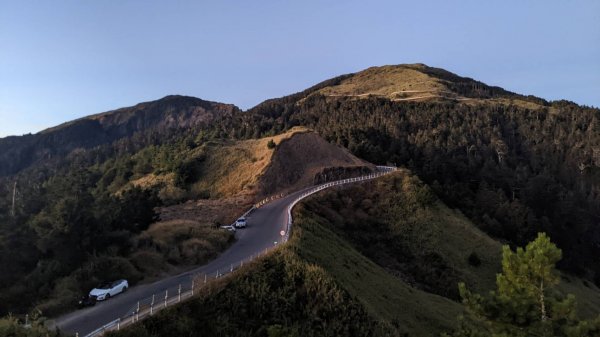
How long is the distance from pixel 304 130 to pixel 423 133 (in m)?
47.6

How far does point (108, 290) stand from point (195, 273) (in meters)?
4.76

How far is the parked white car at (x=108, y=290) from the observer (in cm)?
2023

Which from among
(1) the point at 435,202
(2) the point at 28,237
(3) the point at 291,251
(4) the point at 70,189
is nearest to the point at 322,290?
(3) the point at 291,251

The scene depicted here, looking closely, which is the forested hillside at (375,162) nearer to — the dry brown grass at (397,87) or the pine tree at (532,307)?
the dry brown grass at (397,87)

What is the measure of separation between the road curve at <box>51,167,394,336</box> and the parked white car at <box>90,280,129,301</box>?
0.30 m

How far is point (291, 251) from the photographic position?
2327 cm

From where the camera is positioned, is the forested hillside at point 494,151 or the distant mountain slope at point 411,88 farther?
the distant mountain slope at point 411,88

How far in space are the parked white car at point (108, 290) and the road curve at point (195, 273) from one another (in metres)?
0.30

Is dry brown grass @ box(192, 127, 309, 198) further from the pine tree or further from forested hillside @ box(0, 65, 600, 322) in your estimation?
the pine tree

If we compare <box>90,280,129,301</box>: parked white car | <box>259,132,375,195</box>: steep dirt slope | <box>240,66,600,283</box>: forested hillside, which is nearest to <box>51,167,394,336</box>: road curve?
<box>90,280,129,301</box>: parked white car

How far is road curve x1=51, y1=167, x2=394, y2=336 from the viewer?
17.8 metres

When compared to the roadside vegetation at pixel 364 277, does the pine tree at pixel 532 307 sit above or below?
above

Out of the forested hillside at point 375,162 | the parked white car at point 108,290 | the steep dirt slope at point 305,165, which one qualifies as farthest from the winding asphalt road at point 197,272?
the steep dirt slope at point 305,165

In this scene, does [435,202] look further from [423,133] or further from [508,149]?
[508,149]
